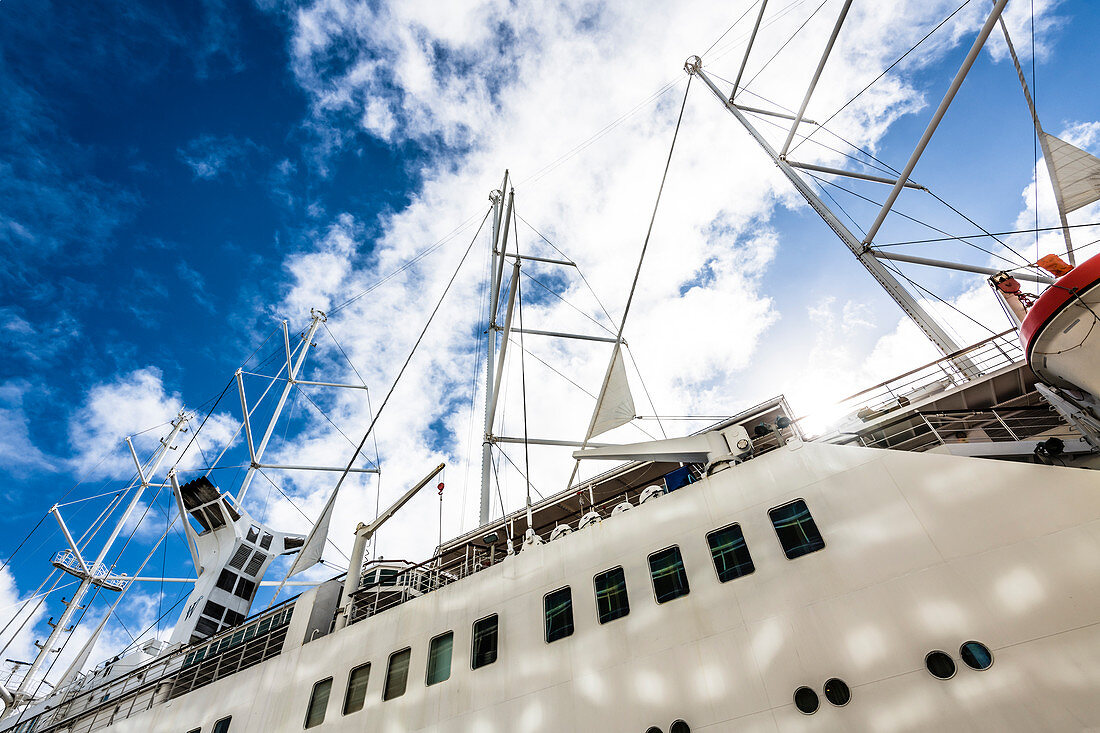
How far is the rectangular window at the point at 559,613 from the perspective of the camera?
32.7 ft

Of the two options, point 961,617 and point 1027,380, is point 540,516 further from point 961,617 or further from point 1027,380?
point 1027,380

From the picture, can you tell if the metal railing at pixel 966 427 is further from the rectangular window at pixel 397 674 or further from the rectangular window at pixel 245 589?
the rectangular window at pixel 245 589

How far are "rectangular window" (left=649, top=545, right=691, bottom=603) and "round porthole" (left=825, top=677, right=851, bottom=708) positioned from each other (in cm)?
239

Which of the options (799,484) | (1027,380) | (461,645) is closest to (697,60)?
(1027,380)

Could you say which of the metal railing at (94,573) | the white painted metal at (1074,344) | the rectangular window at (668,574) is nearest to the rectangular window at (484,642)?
the rectangular window at (668,574)

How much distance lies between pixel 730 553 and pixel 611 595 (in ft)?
7.48

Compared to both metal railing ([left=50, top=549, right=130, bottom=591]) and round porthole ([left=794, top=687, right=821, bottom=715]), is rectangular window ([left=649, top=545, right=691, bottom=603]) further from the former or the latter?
metal railing ([left=50, top=549, right=130, bottom=591])

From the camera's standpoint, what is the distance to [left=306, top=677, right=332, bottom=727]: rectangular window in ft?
39.2

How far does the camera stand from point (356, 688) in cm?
1194

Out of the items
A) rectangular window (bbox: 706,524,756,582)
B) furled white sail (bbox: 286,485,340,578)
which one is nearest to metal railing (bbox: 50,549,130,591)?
furled white sail (bbox: 286,485,340,578)

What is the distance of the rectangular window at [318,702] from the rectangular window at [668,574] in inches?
315

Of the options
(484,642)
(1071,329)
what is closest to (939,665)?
(1071,329)

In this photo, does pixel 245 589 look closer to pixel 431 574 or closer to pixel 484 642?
pixel 431 574

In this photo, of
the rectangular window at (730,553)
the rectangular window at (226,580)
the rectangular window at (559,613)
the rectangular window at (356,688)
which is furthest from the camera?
the rectangular window at (226,580)
